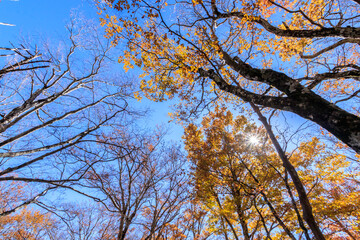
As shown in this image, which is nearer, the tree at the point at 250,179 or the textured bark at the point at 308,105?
the textured bark at the point at 308,105

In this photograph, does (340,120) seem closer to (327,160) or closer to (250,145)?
(250,145)

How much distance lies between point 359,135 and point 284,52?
19.3 feet

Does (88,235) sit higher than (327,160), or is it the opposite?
(327,160)

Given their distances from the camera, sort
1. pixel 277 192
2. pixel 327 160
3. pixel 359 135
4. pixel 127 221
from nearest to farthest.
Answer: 1. pixel 359 135
2. pixel 127 221
3. pixel 277 192
4. pixel 327 160

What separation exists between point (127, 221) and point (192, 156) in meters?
4.28

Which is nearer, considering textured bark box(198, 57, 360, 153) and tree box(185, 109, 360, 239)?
textured bark box(198, 57, 360, 153)

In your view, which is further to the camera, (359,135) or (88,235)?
(88,235)

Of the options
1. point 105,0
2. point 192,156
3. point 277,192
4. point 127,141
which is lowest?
point 277,192

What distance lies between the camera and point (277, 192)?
248 inches

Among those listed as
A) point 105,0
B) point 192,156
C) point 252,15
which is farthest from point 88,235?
point 252,15

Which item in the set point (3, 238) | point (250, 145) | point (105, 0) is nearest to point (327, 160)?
point (250, 145)

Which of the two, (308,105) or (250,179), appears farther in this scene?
(250,179)

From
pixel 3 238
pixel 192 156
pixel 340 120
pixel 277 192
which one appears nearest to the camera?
pixel 340 120

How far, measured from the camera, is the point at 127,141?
22.6ft
